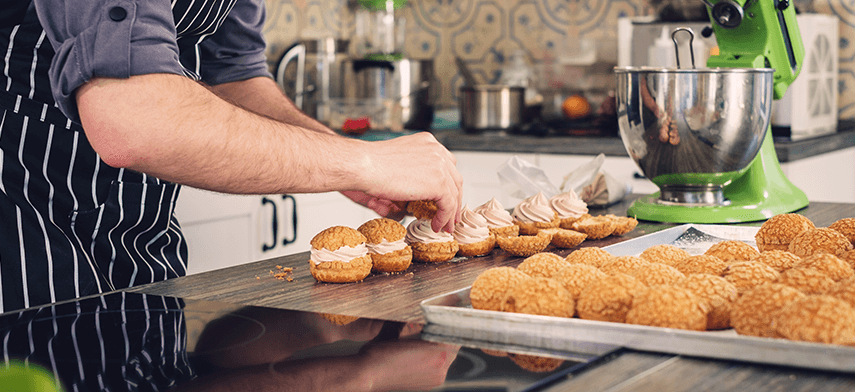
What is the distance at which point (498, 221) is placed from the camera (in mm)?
1192

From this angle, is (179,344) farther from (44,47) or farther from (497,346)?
(44,47)

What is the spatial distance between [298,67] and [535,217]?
7.16 ft

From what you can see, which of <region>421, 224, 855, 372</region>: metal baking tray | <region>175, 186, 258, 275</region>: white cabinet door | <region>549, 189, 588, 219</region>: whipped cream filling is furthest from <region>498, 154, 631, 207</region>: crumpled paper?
<region>175, 186, 258, 275</region>: white cabinet door

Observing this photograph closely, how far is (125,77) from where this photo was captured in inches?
33.1

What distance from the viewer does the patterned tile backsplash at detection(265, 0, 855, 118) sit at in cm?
333

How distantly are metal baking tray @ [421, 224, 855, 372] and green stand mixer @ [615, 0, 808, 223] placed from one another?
0.69 meters

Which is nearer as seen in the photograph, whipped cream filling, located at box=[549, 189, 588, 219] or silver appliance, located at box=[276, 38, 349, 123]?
whipped cream filling, located at box=[549, 189, 588, 219]

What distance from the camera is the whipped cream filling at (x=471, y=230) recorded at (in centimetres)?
112

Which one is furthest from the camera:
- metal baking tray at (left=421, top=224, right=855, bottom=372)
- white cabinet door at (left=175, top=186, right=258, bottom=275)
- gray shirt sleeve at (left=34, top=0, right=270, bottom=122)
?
white cabinet door at (left=175, top=186, right=258, bottom=275)

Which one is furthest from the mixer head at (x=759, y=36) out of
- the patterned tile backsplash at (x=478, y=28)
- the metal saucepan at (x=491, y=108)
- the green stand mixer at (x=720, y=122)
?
the patterned tile backsplash at (x=478, y=28)

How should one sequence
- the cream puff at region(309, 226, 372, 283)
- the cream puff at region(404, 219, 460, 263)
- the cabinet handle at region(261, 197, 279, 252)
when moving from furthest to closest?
the cabinet handle at region(261, 197, 279, 252), the cream puff at region(404, 219, 460, 263), the cream puff at region(309, 226, 372, 283)

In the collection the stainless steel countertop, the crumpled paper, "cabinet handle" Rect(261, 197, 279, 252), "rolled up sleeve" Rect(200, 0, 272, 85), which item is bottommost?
"cabinet handle" Rect(261, 197, 279, 252)

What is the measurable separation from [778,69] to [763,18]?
0.11 m

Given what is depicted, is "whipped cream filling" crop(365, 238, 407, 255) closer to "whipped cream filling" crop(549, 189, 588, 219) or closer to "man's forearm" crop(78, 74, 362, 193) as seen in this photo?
"man's forearm" crop(78, 74, 362, 193)
